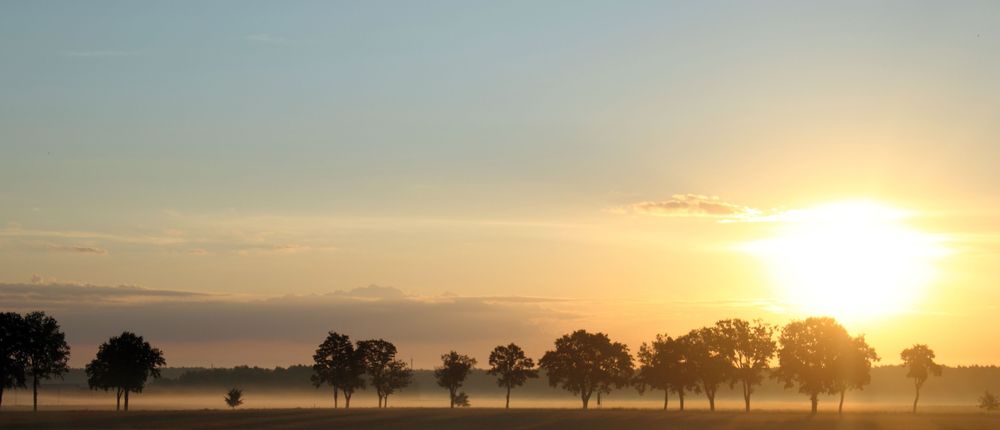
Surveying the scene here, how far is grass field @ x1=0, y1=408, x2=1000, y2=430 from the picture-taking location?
10562 cm

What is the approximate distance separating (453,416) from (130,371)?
5130cm

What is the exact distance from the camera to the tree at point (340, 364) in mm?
171375

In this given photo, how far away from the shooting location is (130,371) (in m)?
149

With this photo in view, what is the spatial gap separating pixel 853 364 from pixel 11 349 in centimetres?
11931

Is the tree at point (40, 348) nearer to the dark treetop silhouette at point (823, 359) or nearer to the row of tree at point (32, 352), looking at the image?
the row of tree at point (32, 352)

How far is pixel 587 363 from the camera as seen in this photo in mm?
179625

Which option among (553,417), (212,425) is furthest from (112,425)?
(553,417)

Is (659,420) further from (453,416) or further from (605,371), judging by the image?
(605,371)

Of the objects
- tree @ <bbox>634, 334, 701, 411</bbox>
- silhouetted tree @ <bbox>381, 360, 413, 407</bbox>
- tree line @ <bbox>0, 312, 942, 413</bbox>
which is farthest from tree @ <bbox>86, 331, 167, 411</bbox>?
tree @ <bbox>634, 334, 701, 411</bbox>


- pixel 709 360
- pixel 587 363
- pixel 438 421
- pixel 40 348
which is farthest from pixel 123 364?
pixel 709 360

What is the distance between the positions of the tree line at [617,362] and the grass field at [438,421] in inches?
894

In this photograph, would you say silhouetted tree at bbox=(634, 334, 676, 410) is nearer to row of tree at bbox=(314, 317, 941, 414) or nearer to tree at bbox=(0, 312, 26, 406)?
row of tree at bbox=(314, 317, 941, 414)

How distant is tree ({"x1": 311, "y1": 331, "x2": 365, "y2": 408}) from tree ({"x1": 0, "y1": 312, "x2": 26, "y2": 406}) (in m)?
48.3

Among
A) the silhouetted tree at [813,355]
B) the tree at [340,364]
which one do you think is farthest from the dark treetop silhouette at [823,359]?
the tree at [340,364]
